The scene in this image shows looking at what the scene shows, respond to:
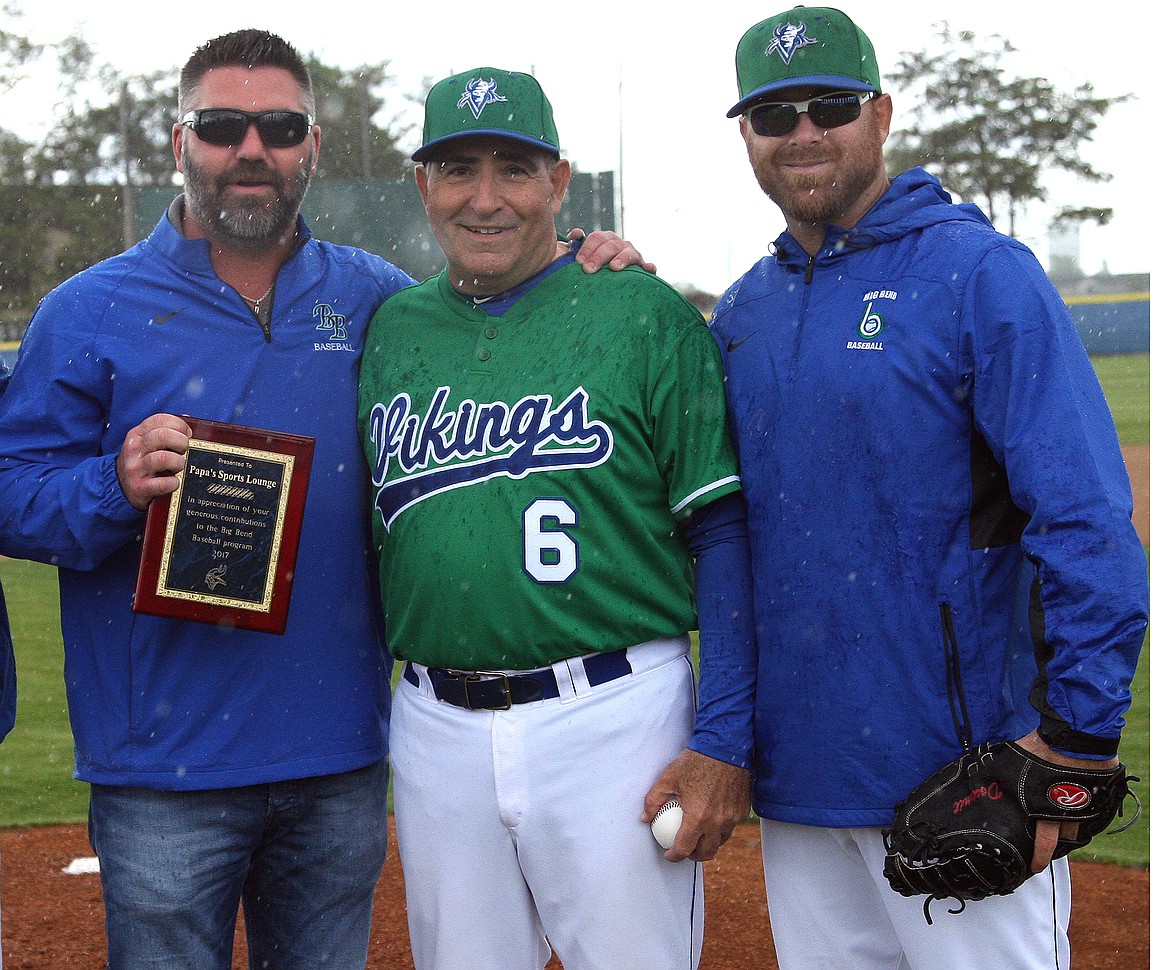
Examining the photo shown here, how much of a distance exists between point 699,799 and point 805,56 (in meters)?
1.48

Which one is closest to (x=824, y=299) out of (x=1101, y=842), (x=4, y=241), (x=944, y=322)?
(x=944, y=322)

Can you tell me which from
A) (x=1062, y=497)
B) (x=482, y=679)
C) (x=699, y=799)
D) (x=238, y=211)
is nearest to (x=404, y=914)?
(x=482, y=679)

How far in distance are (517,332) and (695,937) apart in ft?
4.15

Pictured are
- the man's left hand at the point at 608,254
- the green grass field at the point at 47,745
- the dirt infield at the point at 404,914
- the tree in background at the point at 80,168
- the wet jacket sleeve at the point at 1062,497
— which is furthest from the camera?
the tree in background at the point at 80,168

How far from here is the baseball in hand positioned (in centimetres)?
234

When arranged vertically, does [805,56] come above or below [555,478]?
above

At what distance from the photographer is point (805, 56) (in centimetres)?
252

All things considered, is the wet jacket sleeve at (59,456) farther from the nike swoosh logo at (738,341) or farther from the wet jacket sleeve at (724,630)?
the nike swoosh logo at (738,341)

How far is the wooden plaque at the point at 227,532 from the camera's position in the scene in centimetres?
248

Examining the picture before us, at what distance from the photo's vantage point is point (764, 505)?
248 centimetres

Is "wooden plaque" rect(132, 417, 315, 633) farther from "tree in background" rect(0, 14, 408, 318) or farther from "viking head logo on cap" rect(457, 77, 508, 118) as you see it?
"tree in background" rect(0, 14, 408, 318)

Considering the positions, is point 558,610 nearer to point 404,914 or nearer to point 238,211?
point 238,211

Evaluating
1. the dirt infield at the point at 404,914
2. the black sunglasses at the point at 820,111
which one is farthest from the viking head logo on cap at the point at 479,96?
the dirt infield at the point at 404,914

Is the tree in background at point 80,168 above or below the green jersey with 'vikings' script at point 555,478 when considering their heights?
above
